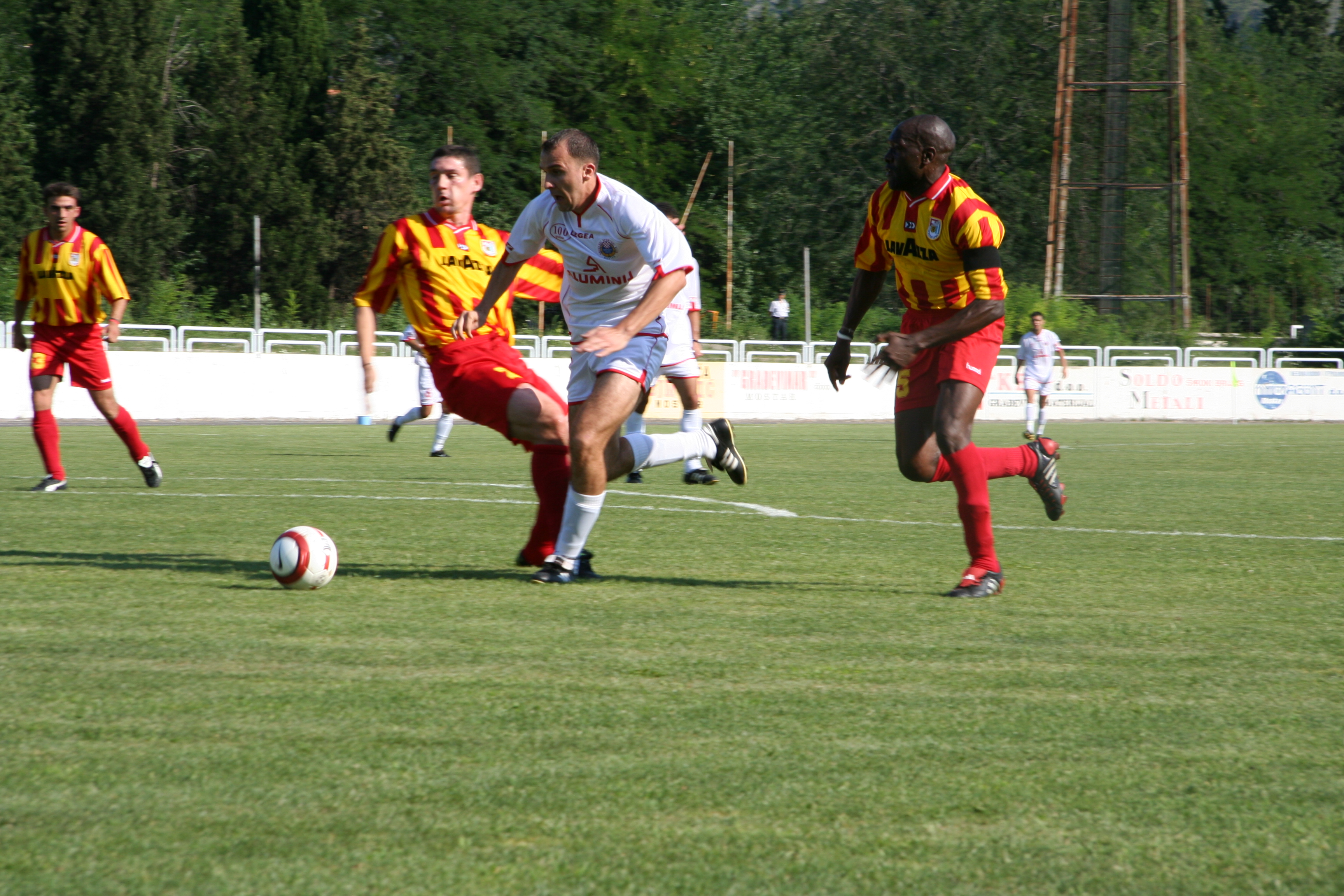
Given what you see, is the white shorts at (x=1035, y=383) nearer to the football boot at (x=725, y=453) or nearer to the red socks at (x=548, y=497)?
the football boot at (x=725, y=453)

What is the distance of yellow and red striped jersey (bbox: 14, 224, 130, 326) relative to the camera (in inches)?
417

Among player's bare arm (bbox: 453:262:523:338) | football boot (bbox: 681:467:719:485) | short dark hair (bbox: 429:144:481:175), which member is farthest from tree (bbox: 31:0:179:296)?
player's bare arm (bbox: 453:262:523:338)

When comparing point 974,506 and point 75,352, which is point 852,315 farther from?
point 75,352

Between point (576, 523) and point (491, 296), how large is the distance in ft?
3.76

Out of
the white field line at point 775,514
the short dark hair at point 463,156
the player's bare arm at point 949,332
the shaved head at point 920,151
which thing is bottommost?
the white field line at point 775,514

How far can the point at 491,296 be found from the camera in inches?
257

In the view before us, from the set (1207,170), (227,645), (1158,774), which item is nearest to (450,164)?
(227,645)

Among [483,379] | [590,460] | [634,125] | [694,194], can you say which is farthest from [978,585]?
[634,125]

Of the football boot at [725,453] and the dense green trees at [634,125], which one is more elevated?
the dense green trees at [634,125]

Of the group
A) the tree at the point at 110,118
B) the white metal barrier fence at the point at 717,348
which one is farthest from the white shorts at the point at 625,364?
the tree at the point at 110,118

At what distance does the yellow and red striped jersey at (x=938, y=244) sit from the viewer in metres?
5.91

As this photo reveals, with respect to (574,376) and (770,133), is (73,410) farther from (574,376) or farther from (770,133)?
(770,133)

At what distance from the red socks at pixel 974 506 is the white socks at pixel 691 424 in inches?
199

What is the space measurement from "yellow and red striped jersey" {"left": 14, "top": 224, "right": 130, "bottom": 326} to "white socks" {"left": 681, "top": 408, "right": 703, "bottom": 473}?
423 centimetres
